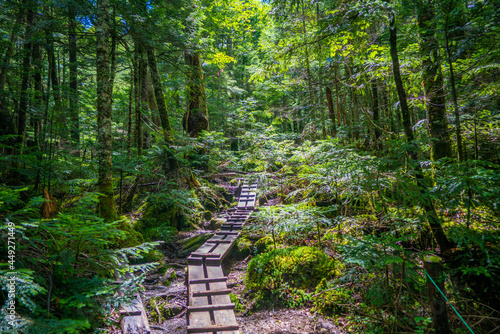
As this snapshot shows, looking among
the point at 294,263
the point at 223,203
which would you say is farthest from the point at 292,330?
the point at 223,203

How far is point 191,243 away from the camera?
7074 millimetres

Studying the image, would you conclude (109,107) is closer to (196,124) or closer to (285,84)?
(196,124)

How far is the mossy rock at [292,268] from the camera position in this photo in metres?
4.72

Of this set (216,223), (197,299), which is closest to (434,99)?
(197,299)

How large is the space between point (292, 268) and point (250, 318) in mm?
1289

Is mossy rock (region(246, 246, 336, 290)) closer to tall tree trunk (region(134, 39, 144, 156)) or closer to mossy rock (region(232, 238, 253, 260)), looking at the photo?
mossy rock (region(232, 238, 253, 260))

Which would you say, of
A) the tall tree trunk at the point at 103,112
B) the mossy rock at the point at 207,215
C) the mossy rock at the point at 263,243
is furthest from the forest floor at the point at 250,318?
the mossy rock at the point at 207,215

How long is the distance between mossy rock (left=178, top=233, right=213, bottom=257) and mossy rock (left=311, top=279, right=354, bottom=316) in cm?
397

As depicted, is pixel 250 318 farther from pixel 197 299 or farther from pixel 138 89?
pixel 138 89

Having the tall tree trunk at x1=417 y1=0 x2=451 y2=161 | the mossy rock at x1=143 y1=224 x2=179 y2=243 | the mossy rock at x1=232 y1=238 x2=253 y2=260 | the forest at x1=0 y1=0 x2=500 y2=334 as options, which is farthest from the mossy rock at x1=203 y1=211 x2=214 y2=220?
the tall tree trunk at x1=417 y1=0 x2=451 y2=161

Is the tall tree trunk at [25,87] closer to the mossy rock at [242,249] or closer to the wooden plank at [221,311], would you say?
the wooden plank at [221,311]

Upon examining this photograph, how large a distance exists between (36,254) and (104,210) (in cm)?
290

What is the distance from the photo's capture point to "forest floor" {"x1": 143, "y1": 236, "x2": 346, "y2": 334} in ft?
12.6

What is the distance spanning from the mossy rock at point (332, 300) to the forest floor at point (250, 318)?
15cm
